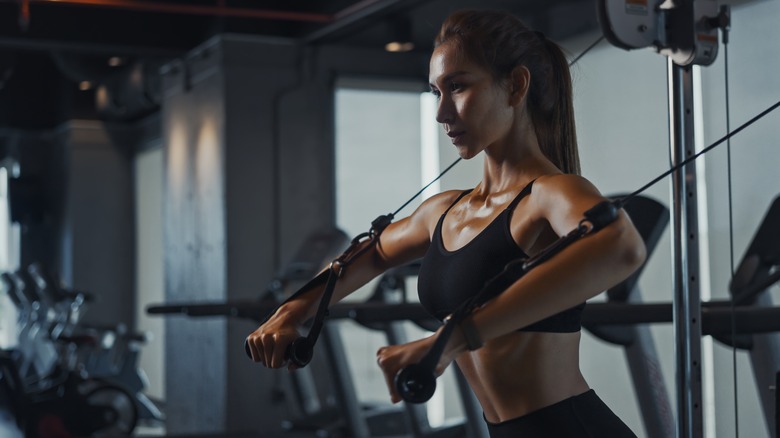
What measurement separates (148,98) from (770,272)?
268 inches

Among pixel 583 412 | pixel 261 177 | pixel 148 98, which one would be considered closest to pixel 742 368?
pixel 583 412

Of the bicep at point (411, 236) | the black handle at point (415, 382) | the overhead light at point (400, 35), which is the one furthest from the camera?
the overhead light at point (400, 35)

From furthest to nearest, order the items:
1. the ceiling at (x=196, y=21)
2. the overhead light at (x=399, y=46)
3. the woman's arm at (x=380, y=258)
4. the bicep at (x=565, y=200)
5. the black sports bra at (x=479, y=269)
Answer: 1. the overhead light at (x=399, y=46)
2. the ceiling at (x=196, y=21)
3. the woman's arm at (x=380, y=258)
4. the black sports bra at (x=479, y=269)
5. the bicep at (x=565, y=200)

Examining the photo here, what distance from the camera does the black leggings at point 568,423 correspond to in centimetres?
145

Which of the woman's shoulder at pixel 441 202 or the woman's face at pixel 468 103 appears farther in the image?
the woman's shoulder at pixel 441 202

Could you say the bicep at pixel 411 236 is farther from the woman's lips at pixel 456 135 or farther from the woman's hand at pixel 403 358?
the woman's hand at pixel 403 358

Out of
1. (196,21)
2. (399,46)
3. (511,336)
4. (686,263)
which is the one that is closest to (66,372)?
(196,21)

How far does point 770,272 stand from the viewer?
252 centimetres

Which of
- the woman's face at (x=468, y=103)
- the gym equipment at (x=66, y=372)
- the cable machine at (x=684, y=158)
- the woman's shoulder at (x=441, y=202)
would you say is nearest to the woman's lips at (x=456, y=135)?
the woman's face at (x=468, y=103)

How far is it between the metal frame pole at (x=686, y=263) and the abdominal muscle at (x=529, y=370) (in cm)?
60

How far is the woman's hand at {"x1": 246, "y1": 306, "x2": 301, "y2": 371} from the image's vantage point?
1.45 meters

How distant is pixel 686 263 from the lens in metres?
2.02

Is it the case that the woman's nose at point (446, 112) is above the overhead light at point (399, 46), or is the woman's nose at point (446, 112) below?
below

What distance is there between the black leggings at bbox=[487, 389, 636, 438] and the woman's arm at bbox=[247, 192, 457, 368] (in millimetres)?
321
